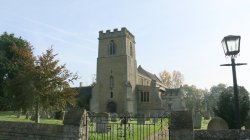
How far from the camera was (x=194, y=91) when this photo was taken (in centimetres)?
10412

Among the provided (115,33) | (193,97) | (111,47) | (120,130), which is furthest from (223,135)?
(193,97)

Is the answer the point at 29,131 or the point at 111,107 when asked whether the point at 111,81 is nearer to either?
the point at 111,107

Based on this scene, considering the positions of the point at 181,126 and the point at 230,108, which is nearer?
the point at 181,126

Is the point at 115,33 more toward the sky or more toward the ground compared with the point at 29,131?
more toward the sky

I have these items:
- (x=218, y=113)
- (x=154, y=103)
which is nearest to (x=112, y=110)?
A: (x=154, y=103)

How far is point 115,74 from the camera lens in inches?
2222

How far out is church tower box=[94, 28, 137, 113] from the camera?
54.9 meters

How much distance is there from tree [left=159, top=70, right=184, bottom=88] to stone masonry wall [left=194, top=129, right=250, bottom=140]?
76881mm

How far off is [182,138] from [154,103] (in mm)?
50263

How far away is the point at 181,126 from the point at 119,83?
157 ft

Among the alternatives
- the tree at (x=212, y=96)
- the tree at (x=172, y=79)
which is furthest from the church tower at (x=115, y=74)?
the tree at (x=212, y=96)

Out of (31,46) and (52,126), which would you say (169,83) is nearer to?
(31,46)

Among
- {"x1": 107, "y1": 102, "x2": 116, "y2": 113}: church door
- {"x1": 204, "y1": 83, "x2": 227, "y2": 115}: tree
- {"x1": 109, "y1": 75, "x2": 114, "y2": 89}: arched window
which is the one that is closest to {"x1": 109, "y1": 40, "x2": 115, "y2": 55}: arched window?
{"x1": 109, "y1": 75, "x2": 114, "y2": 89}: arched window

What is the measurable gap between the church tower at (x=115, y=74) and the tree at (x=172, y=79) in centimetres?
3005
